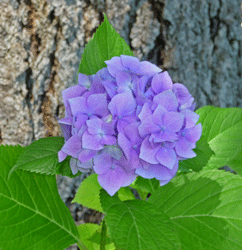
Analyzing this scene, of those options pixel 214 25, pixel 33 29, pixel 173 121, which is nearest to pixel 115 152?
pixel 173 121

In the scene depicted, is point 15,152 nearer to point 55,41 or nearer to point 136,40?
point 55,41

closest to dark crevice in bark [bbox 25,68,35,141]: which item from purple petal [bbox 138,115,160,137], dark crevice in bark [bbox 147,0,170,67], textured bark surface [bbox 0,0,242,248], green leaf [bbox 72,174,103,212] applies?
textured bark surface [bbox 0,0,242,248]

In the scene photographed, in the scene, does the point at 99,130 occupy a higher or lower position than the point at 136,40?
lower

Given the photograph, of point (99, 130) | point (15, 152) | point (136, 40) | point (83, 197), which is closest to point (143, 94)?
point (99, 130)

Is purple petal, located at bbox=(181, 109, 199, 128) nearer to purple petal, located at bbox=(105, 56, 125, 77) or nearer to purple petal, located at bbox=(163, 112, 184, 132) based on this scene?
purple petal, located at bbox=(163, 112, 184, 132)

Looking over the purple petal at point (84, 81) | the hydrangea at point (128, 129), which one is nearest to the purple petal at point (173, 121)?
the hydrangea at point (128, 129)

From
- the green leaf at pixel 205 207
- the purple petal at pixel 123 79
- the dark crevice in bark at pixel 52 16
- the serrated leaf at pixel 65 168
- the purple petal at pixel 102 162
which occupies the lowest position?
the green leaf at pixel 205 207

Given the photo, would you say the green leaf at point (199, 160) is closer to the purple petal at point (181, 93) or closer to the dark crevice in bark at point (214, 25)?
the purple petal at point (181, 93)
